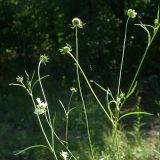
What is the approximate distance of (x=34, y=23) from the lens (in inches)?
321

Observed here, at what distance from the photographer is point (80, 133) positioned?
509 cm

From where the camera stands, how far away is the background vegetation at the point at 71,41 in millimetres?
7508

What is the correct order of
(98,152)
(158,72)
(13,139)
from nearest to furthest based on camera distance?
(98,152)
(13,139)
(158,72)

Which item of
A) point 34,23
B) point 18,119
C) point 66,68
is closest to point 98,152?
point 18,119

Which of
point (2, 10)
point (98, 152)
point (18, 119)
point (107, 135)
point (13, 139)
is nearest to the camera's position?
point (98, 152)

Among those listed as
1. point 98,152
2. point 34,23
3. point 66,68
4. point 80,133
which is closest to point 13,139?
point 80,133

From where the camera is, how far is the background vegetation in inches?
296

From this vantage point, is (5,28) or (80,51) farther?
(5,28)

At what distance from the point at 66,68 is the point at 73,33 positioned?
0.56m

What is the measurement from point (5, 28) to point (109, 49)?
5.81 feet

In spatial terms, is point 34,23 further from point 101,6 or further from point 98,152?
point 98,152

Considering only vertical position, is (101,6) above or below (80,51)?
above

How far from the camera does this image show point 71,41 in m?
7.90

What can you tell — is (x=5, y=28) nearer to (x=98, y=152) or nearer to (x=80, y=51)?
(x=80, y=51)
